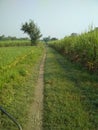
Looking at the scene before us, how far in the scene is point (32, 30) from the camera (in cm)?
6003

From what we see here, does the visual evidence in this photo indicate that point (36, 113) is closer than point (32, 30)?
Yes

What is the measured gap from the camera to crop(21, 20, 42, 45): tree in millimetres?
60031

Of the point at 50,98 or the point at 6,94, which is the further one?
the point at 6,94

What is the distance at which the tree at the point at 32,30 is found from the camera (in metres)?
60.0

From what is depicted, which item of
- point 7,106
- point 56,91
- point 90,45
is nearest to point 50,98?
point 56,91

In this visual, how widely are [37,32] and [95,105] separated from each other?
56.1 meters

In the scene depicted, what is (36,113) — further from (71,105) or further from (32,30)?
(32,30)

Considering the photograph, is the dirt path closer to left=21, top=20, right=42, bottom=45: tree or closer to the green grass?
the green grass

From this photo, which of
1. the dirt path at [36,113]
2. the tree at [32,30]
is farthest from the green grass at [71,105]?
the tree at [32,30]

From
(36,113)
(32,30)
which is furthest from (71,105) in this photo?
(32,30)

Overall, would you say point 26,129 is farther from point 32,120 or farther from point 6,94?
point 6,94

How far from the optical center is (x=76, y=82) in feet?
29.5

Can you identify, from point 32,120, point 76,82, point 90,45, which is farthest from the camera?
point 90,45

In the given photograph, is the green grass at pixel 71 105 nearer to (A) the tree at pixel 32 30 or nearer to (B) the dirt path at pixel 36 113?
(B) the dirt path at pixel 36 113
